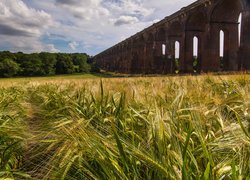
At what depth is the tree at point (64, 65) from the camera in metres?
83.3

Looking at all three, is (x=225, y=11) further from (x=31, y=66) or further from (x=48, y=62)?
(x=48, y=62)

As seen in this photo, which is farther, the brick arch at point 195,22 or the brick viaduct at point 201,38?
the brick arch at point 195,22

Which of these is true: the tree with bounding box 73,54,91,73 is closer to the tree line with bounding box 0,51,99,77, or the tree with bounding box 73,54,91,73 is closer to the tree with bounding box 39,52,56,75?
the tree line with bounding box 0,51,99,77

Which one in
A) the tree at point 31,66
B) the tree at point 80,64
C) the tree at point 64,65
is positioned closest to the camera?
the tree at point 31,66

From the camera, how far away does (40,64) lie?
251 ft

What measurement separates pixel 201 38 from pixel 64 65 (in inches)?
2223

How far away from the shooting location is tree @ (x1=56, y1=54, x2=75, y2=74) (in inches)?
3280

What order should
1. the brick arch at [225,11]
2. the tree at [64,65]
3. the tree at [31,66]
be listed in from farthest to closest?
the tree at [64,65]
the tree at [31,66]
the brick arch at [225,11]

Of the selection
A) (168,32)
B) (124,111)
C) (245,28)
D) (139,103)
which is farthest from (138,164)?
(168,32)

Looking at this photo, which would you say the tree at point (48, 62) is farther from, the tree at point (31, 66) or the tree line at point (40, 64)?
the tree at point (31, 66)

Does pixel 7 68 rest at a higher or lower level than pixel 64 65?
lower

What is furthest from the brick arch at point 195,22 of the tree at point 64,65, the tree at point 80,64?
the tree at point 80,64

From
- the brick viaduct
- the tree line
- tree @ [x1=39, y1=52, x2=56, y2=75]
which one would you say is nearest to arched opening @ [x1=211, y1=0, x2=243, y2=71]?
the brick viaduct

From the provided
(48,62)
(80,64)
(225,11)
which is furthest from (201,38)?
(80,64)
